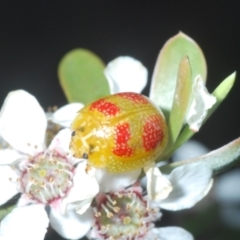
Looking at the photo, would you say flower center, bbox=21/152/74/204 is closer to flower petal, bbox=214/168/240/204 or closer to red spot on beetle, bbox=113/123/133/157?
red spot on beetle, bbox=113/123/133/157

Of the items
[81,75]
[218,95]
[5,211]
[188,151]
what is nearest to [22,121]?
[5,211]

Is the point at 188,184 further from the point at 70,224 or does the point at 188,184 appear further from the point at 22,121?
the point at 22,121

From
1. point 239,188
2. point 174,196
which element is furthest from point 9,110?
point 239,188

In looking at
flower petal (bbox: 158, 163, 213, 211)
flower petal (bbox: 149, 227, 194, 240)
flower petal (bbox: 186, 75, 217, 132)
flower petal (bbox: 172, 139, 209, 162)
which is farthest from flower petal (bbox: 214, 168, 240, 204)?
flower petal (bbox: 186, 75, 217, 132)

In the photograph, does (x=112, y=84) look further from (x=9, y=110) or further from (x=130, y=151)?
(x=130, y=151)

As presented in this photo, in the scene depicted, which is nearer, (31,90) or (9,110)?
(9,110)

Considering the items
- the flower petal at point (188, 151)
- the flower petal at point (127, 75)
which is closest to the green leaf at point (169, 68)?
the flower petal at point (127, 75)
